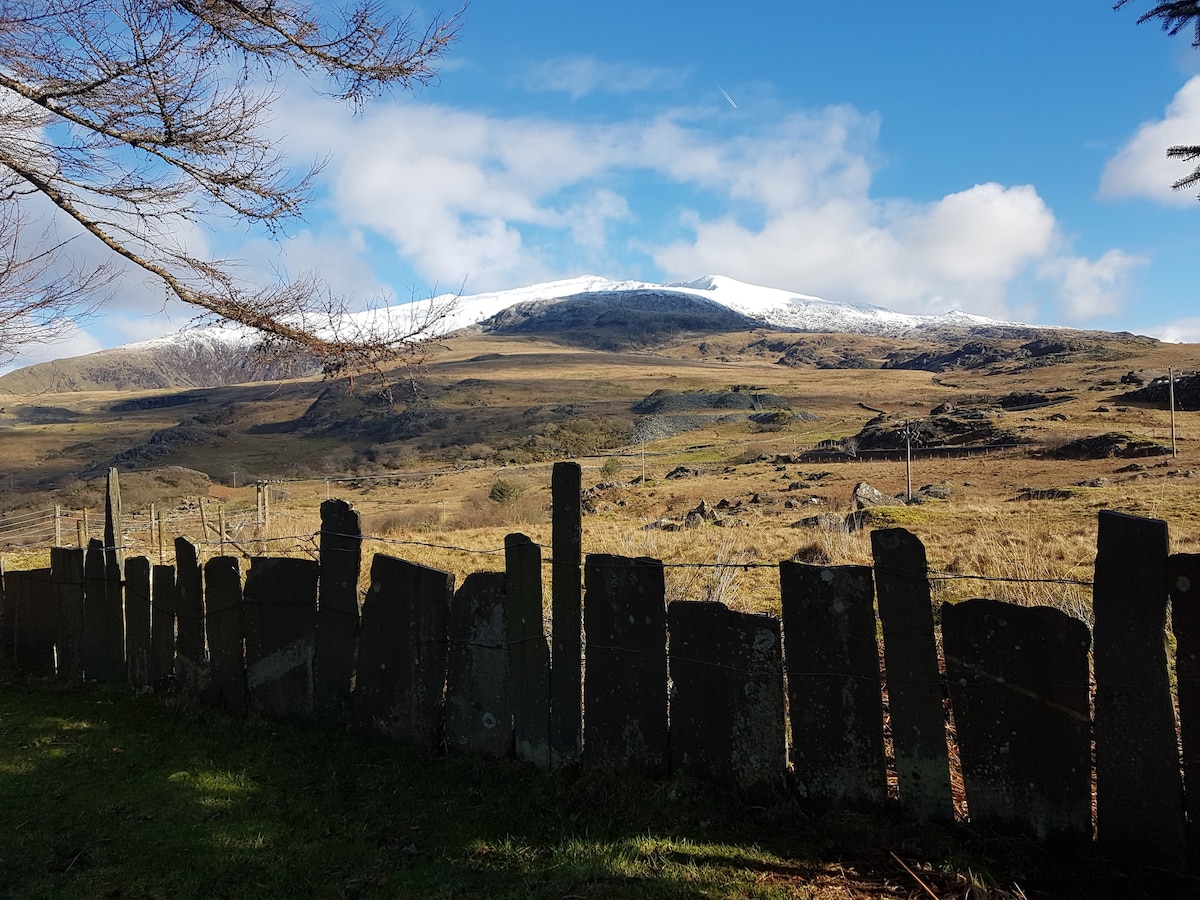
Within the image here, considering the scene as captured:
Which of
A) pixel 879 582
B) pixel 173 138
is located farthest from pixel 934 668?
pixel 173 138

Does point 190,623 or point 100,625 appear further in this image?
point 100,625

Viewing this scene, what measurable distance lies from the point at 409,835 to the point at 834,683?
2.69m

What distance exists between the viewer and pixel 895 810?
4.65 metres

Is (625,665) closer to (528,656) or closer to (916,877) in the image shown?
(528,656)

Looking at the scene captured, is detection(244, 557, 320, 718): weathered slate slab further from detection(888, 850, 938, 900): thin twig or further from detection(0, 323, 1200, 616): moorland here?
detection(888, 850, 938, 900): thin twig

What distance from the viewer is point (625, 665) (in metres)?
5.39

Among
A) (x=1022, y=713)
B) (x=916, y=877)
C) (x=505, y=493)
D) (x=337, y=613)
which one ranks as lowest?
(x=916, y=877)

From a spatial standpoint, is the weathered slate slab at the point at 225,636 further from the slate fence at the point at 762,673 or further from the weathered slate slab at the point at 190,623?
the weathered slate slab at the point at 190,623

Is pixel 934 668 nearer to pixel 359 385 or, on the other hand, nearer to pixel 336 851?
pixel 336 851

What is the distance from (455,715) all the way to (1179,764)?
14.2 feet

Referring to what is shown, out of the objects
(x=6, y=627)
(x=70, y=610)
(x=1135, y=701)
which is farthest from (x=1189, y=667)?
(x=6, y=627)

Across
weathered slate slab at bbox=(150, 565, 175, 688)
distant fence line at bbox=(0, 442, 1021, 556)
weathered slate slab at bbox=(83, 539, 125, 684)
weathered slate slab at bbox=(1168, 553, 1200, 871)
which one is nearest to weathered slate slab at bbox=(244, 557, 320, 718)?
weathered slate slab at bbox=(150, 565, 175, 688)

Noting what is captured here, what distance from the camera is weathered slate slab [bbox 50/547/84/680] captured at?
8375 millimetres

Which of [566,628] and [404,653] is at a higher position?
[566,628]
